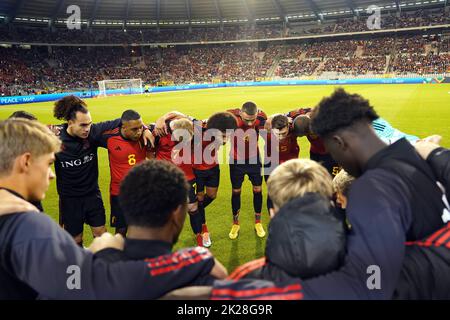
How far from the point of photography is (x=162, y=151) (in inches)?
204

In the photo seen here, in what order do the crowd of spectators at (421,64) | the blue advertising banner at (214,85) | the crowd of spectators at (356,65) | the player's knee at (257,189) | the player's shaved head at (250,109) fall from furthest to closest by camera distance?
the crowd of spectators at (356,65)
the crowd of spectators at (421,64)
the blue advertising banner at (214,85)
the player's knee at (257,189)
the player's shaved head at (250,109)

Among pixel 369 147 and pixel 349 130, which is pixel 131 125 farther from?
pixel 369 147

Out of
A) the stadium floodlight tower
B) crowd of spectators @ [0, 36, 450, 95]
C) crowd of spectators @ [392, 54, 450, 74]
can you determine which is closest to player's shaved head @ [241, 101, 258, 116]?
the stadium floodlight tower

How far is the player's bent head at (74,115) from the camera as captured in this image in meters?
4.35

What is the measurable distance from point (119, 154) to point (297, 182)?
3601 millimetres

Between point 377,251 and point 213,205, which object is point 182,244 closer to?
point 213,205

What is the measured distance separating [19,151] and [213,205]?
524 centimetres

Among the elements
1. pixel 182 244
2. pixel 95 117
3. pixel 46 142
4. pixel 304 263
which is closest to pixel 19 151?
pixel 46 142

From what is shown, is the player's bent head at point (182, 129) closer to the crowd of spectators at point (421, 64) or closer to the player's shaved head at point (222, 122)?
the player's shaved head at point (222, 122)

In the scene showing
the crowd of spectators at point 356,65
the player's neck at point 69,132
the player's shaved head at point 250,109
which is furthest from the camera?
the crowd of spectators at point 356,65

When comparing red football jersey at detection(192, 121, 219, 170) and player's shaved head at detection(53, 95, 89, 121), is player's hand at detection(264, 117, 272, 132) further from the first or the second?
player's shaved head at detection(53, 95, 89, 121)

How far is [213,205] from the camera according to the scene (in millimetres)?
6914

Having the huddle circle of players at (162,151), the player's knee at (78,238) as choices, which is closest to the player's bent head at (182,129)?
the huddle circle of players at (162,151)

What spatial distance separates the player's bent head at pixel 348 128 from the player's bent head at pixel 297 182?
0.92 ft
